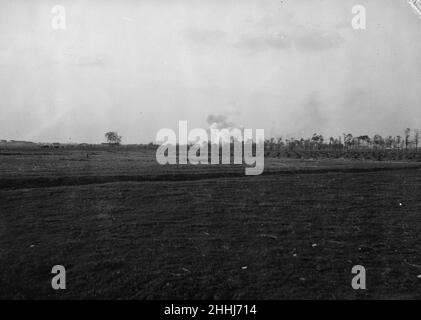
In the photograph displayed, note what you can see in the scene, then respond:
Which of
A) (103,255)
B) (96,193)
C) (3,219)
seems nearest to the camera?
(103,255)

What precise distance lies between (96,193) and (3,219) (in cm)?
502

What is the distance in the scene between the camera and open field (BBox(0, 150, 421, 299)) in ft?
38.5

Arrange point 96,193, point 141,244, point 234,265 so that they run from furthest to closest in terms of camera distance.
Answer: point 96,193 < point 141,244 < point 234,265

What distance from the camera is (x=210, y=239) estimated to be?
1524 centimetres

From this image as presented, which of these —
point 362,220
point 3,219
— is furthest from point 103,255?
point 362,220

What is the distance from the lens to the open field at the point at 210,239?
11.7 metres

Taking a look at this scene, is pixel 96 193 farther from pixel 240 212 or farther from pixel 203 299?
pixel 203 299

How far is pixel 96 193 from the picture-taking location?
71.7 ft

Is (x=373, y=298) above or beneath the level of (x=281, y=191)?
beneath

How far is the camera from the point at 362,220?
17.8 meters

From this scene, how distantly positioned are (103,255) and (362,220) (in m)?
10.2

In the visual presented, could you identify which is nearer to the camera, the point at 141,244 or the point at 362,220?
the point at 141,244
